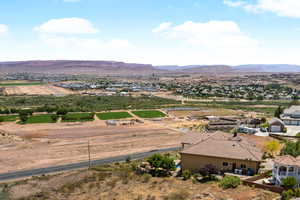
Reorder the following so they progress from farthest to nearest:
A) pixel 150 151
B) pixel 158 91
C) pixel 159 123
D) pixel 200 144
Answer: pixel 158 91 → pixel 159 123 → pixel 150 151 → pixel 200 144

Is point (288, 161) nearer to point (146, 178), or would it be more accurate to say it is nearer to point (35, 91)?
point (146, 178)

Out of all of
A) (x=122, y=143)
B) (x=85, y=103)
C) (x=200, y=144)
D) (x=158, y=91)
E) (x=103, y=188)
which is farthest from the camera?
(x=158, y=91)

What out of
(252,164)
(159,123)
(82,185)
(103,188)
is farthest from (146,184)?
(159,123)

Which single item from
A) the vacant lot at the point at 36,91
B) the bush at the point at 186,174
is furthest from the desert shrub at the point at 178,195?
the vacant lot at the point at 36,91

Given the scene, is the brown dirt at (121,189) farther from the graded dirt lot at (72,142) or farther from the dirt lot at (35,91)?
the dirt lot at (35,91)

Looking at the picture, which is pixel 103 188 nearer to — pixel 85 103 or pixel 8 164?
pixel 8 164

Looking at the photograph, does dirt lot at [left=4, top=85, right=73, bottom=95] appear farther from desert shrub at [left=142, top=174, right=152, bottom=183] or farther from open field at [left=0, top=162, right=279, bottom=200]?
desert shrub at [left=142, top=174, right=152, bottom=183]
